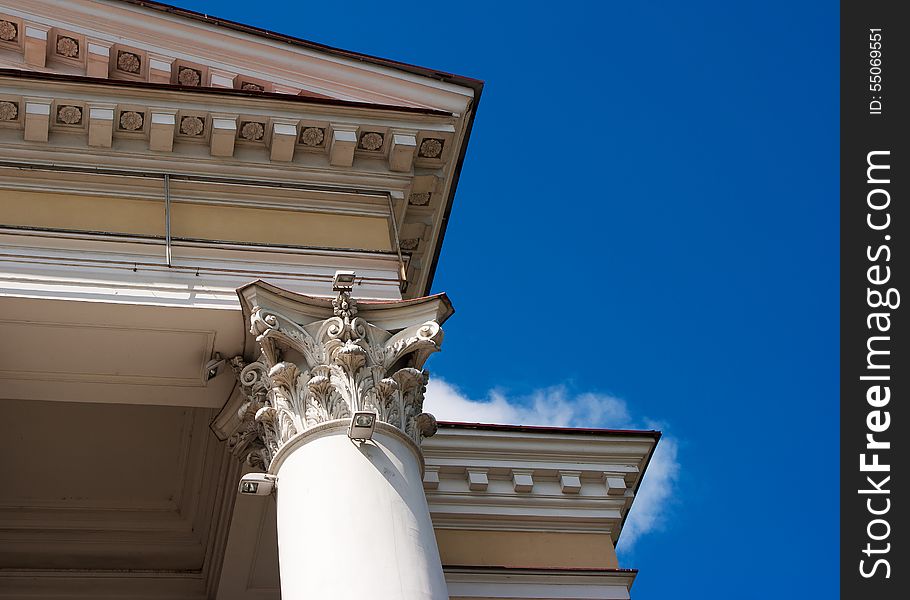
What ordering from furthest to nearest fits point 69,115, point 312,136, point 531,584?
point 531,584 → point 312,136 → point 69,115

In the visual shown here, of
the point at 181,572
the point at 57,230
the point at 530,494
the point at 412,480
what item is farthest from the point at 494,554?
the point at 57,230

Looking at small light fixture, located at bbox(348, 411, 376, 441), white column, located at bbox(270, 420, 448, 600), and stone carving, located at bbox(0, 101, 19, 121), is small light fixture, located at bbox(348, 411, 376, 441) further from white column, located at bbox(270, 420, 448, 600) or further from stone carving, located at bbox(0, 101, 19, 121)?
stone carving, located at bbox(0, 101, 19, 121)

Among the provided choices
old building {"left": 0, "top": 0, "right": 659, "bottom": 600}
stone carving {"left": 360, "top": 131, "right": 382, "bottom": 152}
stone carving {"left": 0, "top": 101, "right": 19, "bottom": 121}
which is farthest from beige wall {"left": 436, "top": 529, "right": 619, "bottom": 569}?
stone carving {"left": 0, "top": 101, "right": 19, "bottom": 121}

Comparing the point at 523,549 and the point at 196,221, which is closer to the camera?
the point at 196,221

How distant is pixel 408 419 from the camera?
9438 mm

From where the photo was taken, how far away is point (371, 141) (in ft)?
38.0

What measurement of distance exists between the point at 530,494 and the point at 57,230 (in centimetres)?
576

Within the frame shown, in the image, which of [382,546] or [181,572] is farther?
[181,572]

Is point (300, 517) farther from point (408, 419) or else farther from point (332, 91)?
point (332, 91)

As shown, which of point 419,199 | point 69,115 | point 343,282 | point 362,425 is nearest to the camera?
point 362,425

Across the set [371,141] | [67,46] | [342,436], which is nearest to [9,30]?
[67,46]

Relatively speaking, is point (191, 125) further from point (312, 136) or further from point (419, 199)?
point (419, 199)

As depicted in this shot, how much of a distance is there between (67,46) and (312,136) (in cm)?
302

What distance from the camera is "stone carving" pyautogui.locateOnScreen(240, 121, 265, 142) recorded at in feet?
37.2
